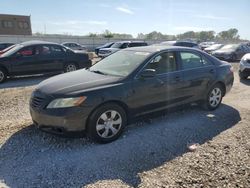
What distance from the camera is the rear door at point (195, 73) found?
589cm

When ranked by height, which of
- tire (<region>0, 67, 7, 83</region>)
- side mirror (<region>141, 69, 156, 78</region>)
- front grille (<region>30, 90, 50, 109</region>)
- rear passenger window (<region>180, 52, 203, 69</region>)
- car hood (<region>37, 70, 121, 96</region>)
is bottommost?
tire (<region>0, 67, 7, 83</region>)

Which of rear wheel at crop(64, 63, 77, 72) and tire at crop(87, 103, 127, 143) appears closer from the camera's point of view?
tire at crop(87, 103, 127, 143)

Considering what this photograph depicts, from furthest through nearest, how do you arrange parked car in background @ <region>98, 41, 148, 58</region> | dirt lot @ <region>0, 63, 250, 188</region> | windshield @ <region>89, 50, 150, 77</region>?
parked car in background @ <region>98, 41, 148, 58</region>
windshield @ <region>89, 50, 150, 77</region>
dirt lot @ <region>0, 63, 250, 188</region>

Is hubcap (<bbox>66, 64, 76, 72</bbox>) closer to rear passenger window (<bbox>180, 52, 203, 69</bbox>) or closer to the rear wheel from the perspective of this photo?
the rear wheel

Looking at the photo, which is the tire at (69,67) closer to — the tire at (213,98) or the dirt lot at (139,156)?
the dirt lot at (139,156)

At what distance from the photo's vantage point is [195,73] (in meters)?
6.07

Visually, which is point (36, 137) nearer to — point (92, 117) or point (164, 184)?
point (92, 117)

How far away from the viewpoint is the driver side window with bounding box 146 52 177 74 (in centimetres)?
534

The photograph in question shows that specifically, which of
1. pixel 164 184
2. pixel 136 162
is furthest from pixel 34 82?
pixel 164 184

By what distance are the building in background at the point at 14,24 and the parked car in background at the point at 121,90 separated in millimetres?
59973

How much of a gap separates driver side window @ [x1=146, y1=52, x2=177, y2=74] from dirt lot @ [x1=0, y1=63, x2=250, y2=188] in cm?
110

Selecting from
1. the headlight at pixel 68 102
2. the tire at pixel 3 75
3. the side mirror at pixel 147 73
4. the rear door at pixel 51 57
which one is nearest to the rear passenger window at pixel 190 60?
the side mirror at pixel 147 73

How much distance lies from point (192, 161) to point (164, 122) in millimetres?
1660

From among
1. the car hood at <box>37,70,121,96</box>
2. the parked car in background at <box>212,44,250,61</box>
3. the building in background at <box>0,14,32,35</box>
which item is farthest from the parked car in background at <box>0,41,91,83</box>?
the building in background at <box>0,14,32,35</box>
